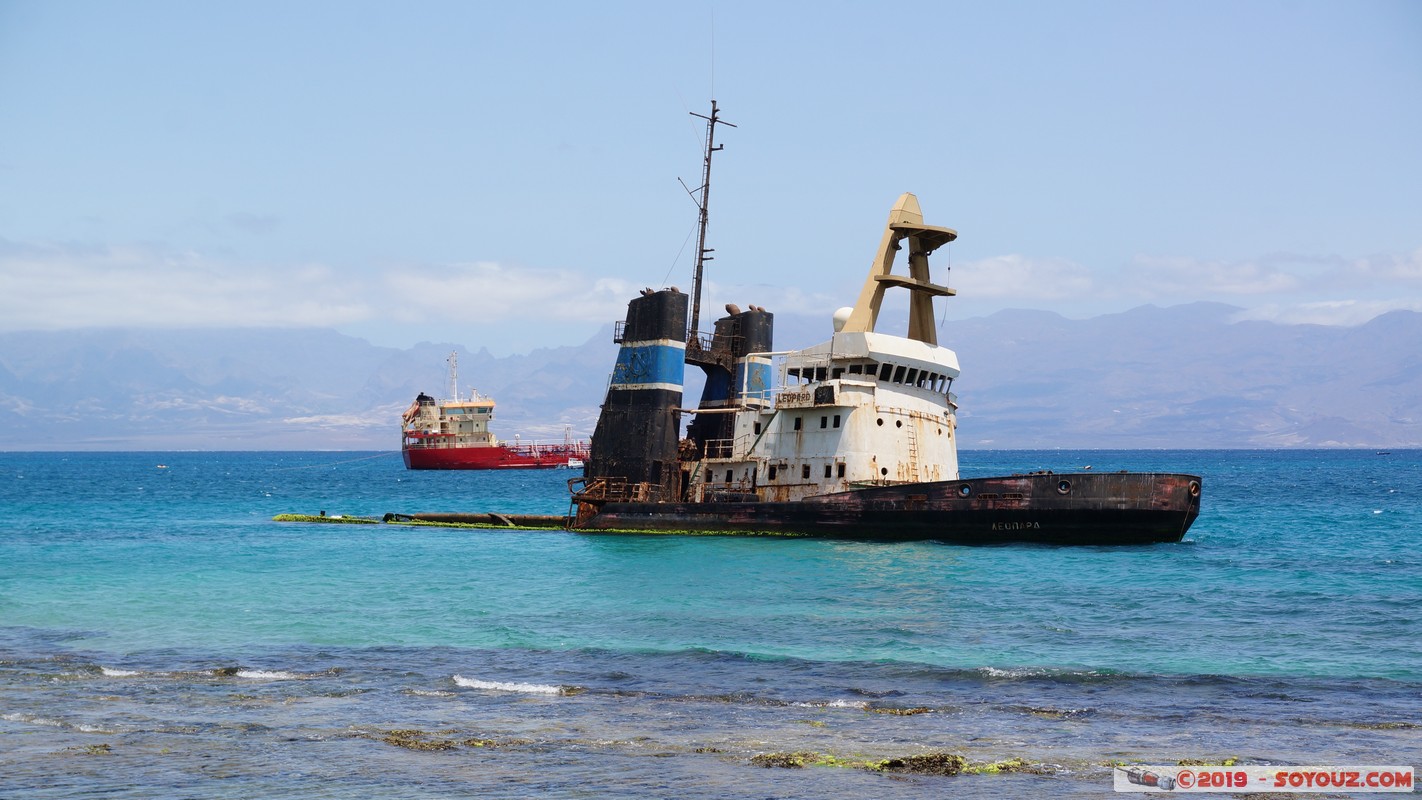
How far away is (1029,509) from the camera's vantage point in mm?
41594

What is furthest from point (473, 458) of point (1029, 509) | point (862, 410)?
point (1029, 509)

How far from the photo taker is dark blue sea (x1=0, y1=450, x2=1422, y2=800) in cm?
1579

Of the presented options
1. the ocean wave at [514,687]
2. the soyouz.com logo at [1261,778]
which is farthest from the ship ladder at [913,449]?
the soyouz.com logo at [1261,778]

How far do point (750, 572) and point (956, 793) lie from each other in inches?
886

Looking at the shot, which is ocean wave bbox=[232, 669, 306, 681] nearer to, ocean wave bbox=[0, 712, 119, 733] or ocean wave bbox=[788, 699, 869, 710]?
ocean wave bbox=[0, 712, 119, 733]

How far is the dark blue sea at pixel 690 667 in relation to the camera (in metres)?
15.8

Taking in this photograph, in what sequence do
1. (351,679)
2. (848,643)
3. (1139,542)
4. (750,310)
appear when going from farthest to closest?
1. (750,310)
2. (1139,542)
3. (848,643)
4. (351,679)

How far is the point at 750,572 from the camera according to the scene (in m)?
37.0

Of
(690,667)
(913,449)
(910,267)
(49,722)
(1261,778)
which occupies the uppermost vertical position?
(910,267)

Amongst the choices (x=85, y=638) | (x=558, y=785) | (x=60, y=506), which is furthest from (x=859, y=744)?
(x=60, y=506)

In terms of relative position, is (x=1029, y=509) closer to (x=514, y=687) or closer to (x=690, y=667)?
(x=690, y=667)

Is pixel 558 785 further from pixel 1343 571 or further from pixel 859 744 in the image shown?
pixel 1343 571

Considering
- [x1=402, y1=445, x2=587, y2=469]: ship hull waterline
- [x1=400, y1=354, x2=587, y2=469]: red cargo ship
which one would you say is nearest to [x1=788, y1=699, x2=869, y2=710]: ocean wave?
[x1=400, y1=354, x2=587, y2=469]: red cargo ship

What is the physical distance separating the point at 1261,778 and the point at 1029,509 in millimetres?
26730
